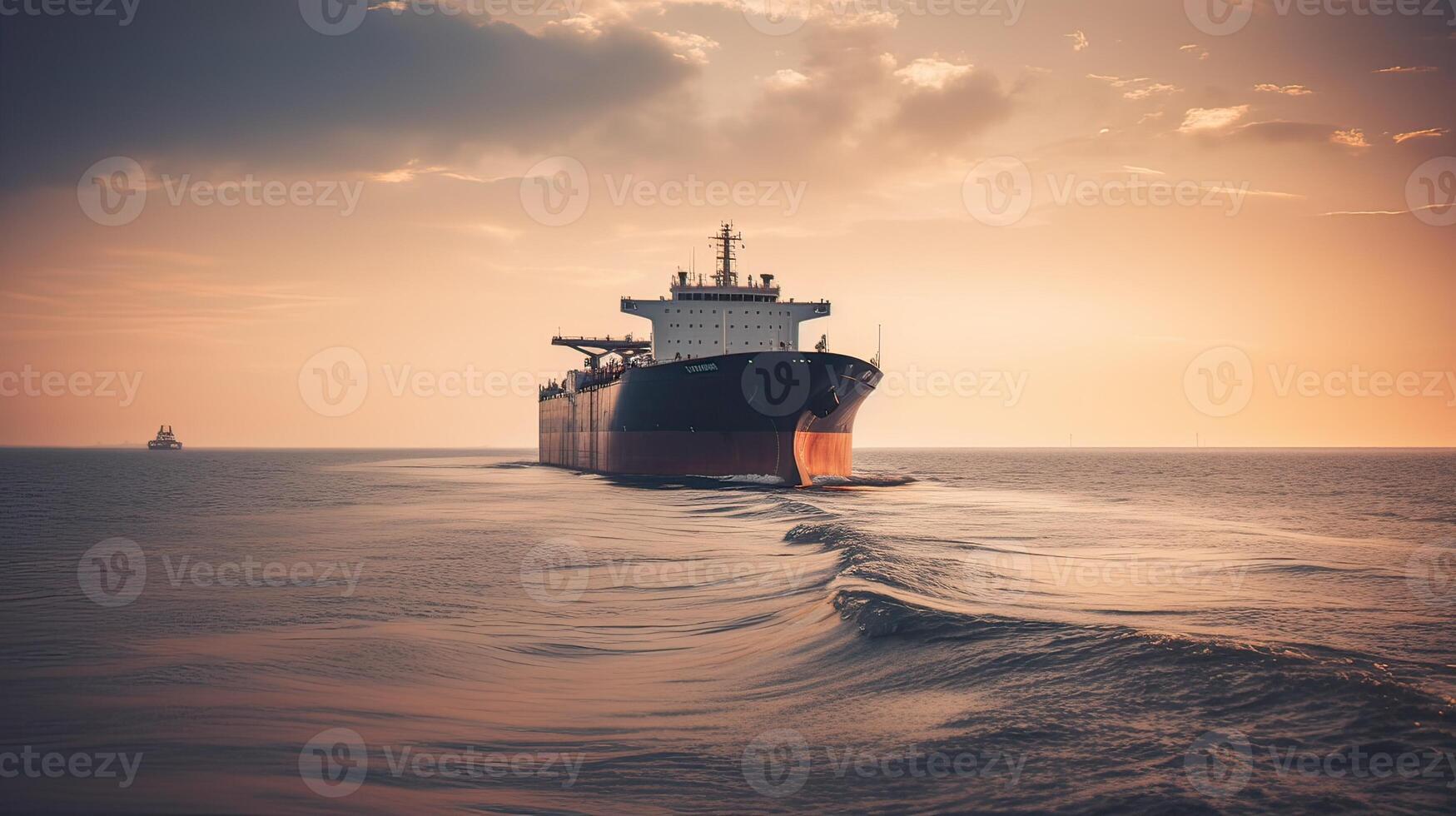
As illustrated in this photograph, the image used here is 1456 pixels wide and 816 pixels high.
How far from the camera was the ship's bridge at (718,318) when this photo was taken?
156ft

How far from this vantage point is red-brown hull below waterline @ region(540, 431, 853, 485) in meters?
37.2

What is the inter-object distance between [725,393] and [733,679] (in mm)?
27614

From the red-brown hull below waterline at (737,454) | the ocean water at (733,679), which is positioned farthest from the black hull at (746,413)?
the ocean water at (733,679)

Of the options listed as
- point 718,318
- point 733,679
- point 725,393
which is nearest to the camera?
point 733,679

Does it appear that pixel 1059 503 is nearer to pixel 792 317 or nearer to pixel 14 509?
pixel 792 317

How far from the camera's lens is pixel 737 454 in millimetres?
37469

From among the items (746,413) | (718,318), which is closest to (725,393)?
(746,413)

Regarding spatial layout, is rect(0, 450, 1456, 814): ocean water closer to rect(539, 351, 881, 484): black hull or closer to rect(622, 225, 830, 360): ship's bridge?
rect(539, 351, 881, 484): black hull

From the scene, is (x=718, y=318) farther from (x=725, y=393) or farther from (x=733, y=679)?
(x=733, y=679)

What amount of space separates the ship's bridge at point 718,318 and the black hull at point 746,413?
5216 millimetres

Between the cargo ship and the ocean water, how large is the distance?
15736mm

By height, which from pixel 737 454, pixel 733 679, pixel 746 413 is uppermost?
pixel 746 413

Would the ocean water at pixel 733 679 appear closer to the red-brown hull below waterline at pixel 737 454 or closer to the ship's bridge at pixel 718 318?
the red-brown hull below waterline at pixel 737 454

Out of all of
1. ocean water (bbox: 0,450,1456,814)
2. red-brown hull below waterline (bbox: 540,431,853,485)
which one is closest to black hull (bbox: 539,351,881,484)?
red-brown hull below waterline (bbox: 540,431,853,485)
